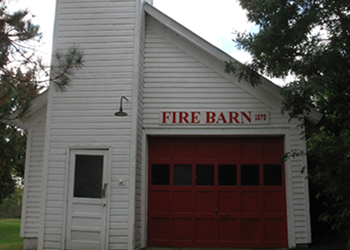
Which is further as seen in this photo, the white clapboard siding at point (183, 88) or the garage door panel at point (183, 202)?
the white clapboard siding at point (183, 88)

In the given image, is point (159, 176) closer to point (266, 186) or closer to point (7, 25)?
point (266, 186)

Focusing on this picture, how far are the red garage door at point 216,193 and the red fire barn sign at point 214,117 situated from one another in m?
0.49

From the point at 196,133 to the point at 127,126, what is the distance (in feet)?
5.48

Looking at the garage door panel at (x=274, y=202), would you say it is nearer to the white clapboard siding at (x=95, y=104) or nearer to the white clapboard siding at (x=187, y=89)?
the white clapboard siding at (x=187, y=89)

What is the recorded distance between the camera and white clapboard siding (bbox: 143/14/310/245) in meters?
8.84

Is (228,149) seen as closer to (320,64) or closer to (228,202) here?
(228,202)

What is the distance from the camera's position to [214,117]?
29.4 feet

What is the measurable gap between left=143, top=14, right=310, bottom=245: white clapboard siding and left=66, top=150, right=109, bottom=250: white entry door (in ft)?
5.11

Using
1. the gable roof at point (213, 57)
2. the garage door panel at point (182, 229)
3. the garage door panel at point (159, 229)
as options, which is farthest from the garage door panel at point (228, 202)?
the gable roof at point (213, 57)

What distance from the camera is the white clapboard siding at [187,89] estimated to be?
29.0ft

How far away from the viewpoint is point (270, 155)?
9016mm

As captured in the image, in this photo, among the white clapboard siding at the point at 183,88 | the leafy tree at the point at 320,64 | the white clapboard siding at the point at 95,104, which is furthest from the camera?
the white clapboard siding at the point at 183,88

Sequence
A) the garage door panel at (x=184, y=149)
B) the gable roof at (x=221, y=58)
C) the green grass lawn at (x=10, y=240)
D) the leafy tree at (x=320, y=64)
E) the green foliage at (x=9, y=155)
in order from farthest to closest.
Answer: the green grass lawn at (x=10, y=240) < the garage door panel at (x=184, y=149) < the gable roof at (x=221, y=58) < the green foliage at (x=9, y=155) < the leafy tree at (x=320, y=64)

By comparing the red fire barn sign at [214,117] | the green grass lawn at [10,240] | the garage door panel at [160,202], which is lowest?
the green grass lawn at [10,240]
